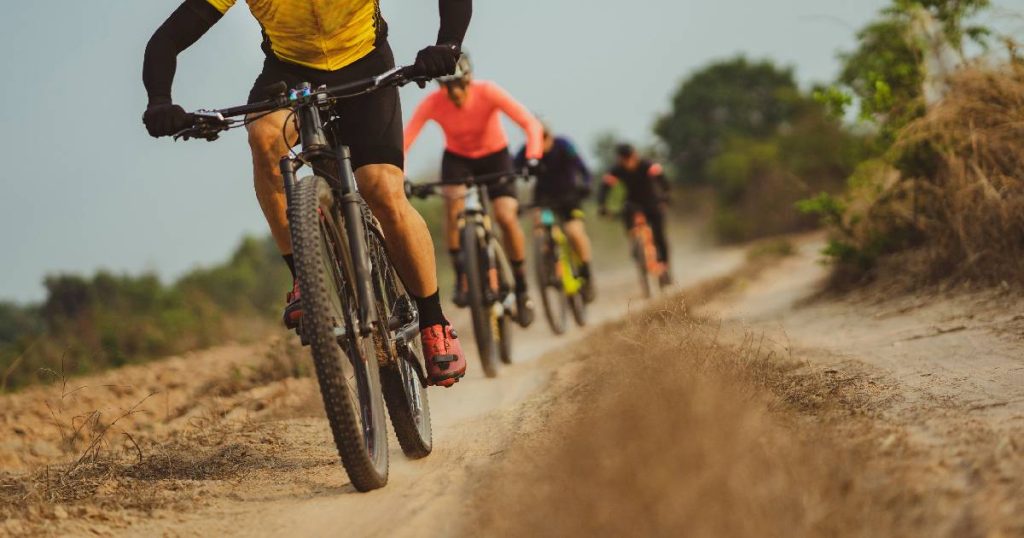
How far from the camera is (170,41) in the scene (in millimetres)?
3570

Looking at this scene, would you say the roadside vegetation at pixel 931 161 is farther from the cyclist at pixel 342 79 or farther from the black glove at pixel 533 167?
the cyclist at pixel 342 79

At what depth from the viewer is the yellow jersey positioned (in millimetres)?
3688

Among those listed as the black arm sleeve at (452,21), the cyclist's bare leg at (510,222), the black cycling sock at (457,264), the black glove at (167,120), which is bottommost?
the black cycling sock at (457,264)

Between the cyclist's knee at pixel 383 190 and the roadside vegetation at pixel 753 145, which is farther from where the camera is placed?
the roadside vegetation at pixel 753 145

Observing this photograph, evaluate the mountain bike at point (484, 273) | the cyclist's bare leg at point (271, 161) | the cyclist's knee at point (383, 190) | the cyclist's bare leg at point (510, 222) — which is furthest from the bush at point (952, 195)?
the cyclist's bare leg at point (271, 161)

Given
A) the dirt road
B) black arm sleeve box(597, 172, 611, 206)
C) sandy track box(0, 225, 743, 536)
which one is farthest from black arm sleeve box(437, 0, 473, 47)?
black arm sleeve box(597, 172, 611, 206)

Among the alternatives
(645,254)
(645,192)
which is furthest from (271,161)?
(645,192)

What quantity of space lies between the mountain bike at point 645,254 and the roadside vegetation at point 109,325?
5.03 metres

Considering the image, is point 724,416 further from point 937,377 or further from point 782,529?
point 937,377

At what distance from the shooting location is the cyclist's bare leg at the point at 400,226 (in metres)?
3.76

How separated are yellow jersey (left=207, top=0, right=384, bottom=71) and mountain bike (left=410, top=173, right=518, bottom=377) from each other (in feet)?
11.7

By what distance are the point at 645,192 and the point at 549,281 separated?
4703 mm

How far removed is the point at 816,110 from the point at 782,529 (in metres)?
34.4

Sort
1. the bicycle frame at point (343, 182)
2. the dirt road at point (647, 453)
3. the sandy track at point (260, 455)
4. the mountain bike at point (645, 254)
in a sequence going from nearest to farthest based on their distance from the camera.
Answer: the dirt road at point (647, 453), the sandy track at point (260, 455), the bicycle frame at point (343, 182), the mountain bike at point (645, 254)
